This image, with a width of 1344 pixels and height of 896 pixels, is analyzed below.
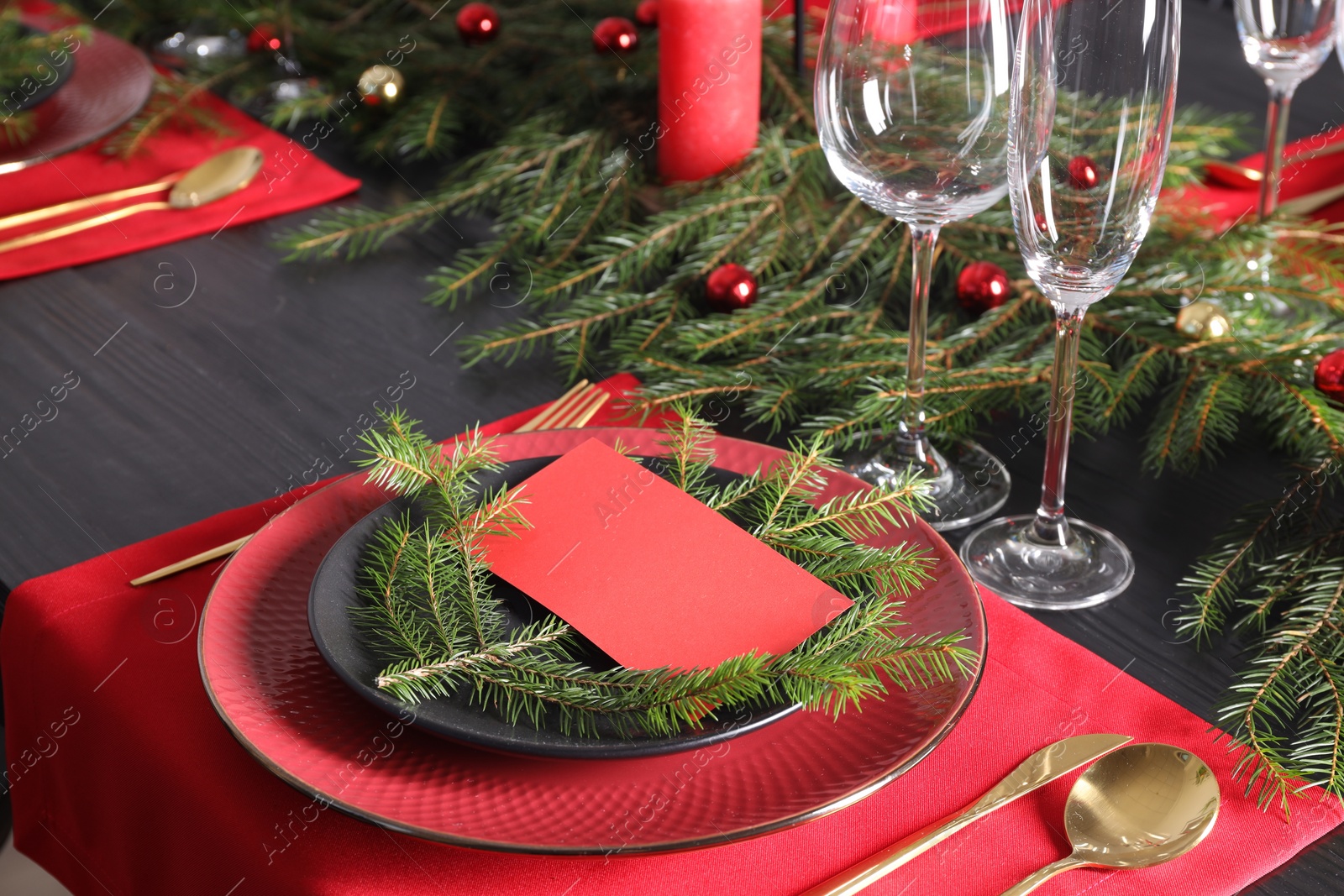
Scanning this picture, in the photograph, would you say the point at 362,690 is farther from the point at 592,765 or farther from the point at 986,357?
the point at 986,357

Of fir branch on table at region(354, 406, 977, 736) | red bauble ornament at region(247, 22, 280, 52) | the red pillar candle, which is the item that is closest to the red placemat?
red bauble ornament at region(247, 22, 280, 52)

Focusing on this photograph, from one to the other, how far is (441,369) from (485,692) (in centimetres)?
38

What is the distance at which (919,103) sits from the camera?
562mm

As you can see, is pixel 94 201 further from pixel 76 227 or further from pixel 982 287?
pixel 982 287

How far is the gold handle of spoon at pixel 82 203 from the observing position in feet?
2.97

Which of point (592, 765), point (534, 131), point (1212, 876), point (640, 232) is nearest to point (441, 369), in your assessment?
point (640, 232)

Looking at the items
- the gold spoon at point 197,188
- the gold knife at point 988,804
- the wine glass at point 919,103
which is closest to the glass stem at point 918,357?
the wine glass at point 919,103

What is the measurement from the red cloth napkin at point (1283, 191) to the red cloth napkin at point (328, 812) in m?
0.50

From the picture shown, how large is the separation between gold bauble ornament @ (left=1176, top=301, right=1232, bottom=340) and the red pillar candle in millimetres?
347

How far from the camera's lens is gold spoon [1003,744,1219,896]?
16.6 inches

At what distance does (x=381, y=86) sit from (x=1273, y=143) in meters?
0.72

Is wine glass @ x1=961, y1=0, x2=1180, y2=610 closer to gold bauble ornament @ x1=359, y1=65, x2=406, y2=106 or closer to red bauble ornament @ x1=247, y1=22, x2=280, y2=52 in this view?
gold bauble ornament @ x1=359, y1=65, x2=406, y2=106

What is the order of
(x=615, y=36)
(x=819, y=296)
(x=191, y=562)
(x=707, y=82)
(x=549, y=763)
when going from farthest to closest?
(x=615, y=36)
(x=707, y=82)
(x=819, y=296)
(x=191, y=562)
(x=549, y=763)

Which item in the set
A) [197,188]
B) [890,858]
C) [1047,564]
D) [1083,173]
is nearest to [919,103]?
[1083,173]
